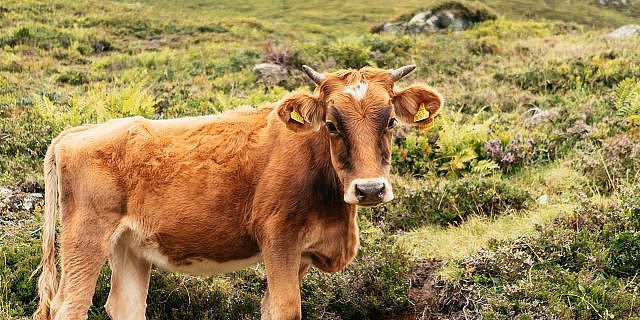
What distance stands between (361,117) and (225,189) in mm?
1466

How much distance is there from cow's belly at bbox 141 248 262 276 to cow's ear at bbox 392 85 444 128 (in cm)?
182

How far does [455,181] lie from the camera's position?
937 centimetres

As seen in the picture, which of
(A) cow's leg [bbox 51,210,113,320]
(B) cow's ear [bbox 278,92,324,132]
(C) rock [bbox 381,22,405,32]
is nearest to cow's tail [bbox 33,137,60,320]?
(A) cow's leg [bbox 51,210,113,320]

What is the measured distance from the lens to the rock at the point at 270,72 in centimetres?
1739

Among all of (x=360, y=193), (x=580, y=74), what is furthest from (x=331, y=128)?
(x=580, y=74)

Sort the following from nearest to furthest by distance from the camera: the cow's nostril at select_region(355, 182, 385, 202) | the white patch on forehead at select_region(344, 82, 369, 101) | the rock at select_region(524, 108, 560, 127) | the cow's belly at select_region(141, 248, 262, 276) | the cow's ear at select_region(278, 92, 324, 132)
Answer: the cow's nostril at select_region(355, 182, 385, 202), the white patch on forehead at select_region(344, 82, 369, 101), the cow's ear at select_region(278, 92, 324, 132), the cow's belly at select_region(141, 248, 262, 276), the rock at select_region(524, 108, 560, 127)

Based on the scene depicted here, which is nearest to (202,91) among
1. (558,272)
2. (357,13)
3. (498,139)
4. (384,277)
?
(498,139)

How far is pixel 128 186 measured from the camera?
5.92 metres

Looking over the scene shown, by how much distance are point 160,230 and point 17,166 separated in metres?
4.84

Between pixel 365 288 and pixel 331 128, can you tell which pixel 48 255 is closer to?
pixel 331 128

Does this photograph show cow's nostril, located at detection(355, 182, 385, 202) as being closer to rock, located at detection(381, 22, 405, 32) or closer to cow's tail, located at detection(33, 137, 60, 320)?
cow's tail, located at detection(33, 137, 60, 320)

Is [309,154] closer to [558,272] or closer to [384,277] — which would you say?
[384,277]

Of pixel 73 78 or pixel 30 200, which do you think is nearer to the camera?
pixel 30 200

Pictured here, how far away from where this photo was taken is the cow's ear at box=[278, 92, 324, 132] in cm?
543
